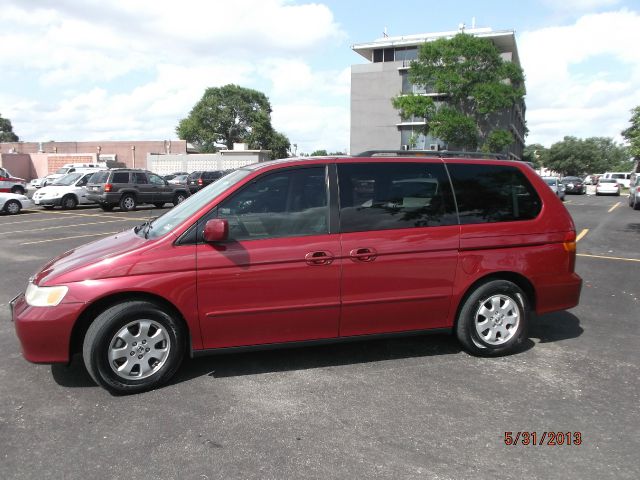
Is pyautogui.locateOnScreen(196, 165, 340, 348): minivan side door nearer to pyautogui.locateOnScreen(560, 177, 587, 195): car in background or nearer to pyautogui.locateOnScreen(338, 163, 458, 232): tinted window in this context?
pyautogui.locateOnScreen(338, 163, 458, 232): tinted window

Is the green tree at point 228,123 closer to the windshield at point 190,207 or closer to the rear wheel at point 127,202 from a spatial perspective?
the rear wheel at point 127,202

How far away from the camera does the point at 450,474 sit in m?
2.82

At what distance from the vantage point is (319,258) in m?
4.02

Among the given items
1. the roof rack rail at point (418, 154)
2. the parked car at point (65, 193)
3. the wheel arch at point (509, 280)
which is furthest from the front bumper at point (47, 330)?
the parked car at point (65, 193)

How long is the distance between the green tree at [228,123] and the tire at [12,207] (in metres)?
64.7

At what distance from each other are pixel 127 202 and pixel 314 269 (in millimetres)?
18897

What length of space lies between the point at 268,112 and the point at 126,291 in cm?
8791

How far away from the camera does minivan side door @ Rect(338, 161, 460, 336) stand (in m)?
4.14

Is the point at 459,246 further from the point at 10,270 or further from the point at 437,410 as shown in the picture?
the point at 10,270

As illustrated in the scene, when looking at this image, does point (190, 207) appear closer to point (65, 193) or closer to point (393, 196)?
point (393, 196)

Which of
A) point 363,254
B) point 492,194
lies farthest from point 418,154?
point 363,254

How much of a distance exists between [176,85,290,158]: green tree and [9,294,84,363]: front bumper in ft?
265

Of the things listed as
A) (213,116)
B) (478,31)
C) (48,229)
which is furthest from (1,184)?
(213,116)

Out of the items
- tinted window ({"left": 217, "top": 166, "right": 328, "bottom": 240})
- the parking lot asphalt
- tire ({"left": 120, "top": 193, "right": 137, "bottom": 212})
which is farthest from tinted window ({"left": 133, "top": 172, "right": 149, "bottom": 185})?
tinted window ({"left": 217, "top": 166, "right": 328, "bottom": 240})
